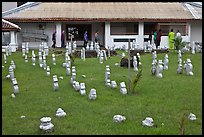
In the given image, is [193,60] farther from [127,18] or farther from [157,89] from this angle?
[127,18]

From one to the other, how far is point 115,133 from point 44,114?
194cm

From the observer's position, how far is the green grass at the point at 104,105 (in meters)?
6.29

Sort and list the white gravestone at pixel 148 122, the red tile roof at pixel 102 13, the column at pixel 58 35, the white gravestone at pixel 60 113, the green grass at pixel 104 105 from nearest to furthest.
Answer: the green grass at pixel 104 105 → the white gravestone at pixel 148 122 → the white gravestone at pixel 60 113 → the red tile roof at pixel 102 13 → the column at pixel 58 35

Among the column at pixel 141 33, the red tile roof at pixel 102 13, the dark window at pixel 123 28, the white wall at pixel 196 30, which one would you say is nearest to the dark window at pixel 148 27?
the dark window at pixel 123 28

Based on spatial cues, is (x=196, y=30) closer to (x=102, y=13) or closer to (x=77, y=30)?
(x=102, y=13)

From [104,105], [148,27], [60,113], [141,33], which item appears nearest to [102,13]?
[141,33]

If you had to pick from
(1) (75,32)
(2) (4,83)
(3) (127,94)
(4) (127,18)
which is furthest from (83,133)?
(1) (75,32)

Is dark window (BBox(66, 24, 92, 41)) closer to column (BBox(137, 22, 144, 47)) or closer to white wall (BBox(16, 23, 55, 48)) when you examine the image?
white wall (BBox(16, 23, 55, 48))

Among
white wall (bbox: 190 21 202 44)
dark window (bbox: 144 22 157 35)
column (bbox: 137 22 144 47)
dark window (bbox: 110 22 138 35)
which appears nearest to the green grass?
column (bbox: 137 22 144 47)

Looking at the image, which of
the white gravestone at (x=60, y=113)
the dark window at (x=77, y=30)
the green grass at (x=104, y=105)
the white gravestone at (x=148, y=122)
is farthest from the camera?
the dark window at (x=77, y=30)

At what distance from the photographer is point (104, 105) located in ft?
26.3

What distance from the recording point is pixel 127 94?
30.1 feet

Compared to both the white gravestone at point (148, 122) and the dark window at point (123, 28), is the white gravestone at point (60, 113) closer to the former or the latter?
the white gravestone at point (148, 122)

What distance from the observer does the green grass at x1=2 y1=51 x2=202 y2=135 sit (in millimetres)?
6293
